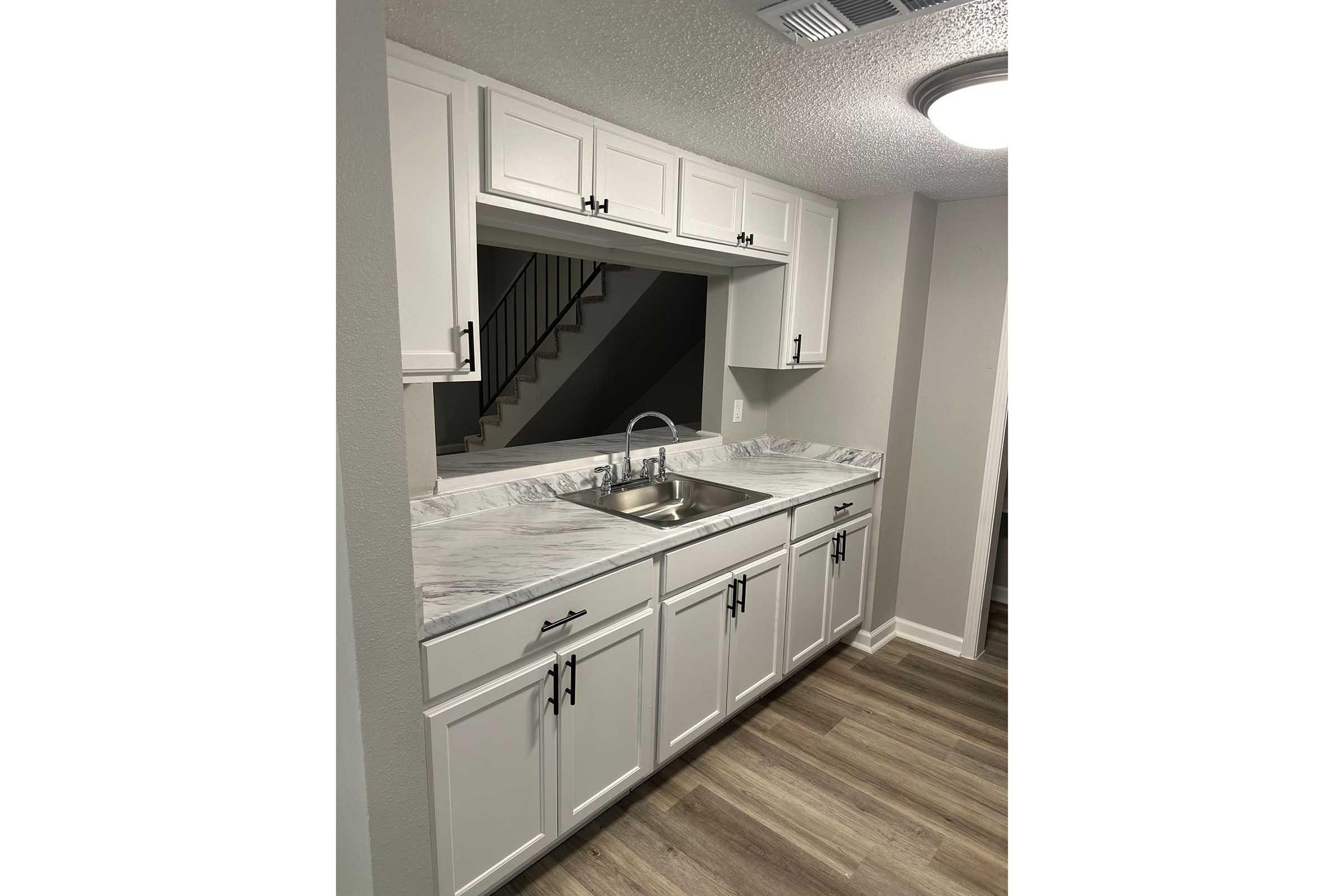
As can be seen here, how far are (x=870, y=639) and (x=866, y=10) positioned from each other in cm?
279

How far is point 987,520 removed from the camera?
3.16 metres

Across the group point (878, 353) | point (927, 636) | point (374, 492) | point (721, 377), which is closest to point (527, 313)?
point (721, 377)

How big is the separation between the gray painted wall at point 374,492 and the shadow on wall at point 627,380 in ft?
9.01

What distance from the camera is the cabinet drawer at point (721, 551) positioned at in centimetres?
211

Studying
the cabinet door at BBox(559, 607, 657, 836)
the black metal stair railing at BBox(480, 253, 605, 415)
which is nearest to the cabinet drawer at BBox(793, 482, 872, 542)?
the cabinet door at BBox(559, 607, 657, 836)

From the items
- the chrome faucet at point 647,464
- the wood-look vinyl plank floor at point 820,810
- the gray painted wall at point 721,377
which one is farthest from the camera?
the gray painted wall at point 721,377

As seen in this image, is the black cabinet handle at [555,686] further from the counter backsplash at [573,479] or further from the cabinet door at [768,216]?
the cabinet door at [768,216]

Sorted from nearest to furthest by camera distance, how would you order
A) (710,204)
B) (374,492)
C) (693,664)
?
(374,492), (693,664), (710,204)

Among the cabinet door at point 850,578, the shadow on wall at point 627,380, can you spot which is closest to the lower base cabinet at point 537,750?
the cabinet door at point 850,578

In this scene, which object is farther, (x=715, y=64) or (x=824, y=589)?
(x=824, y=589)

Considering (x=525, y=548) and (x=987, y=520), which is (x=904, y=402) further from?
(x=525, y=548)
